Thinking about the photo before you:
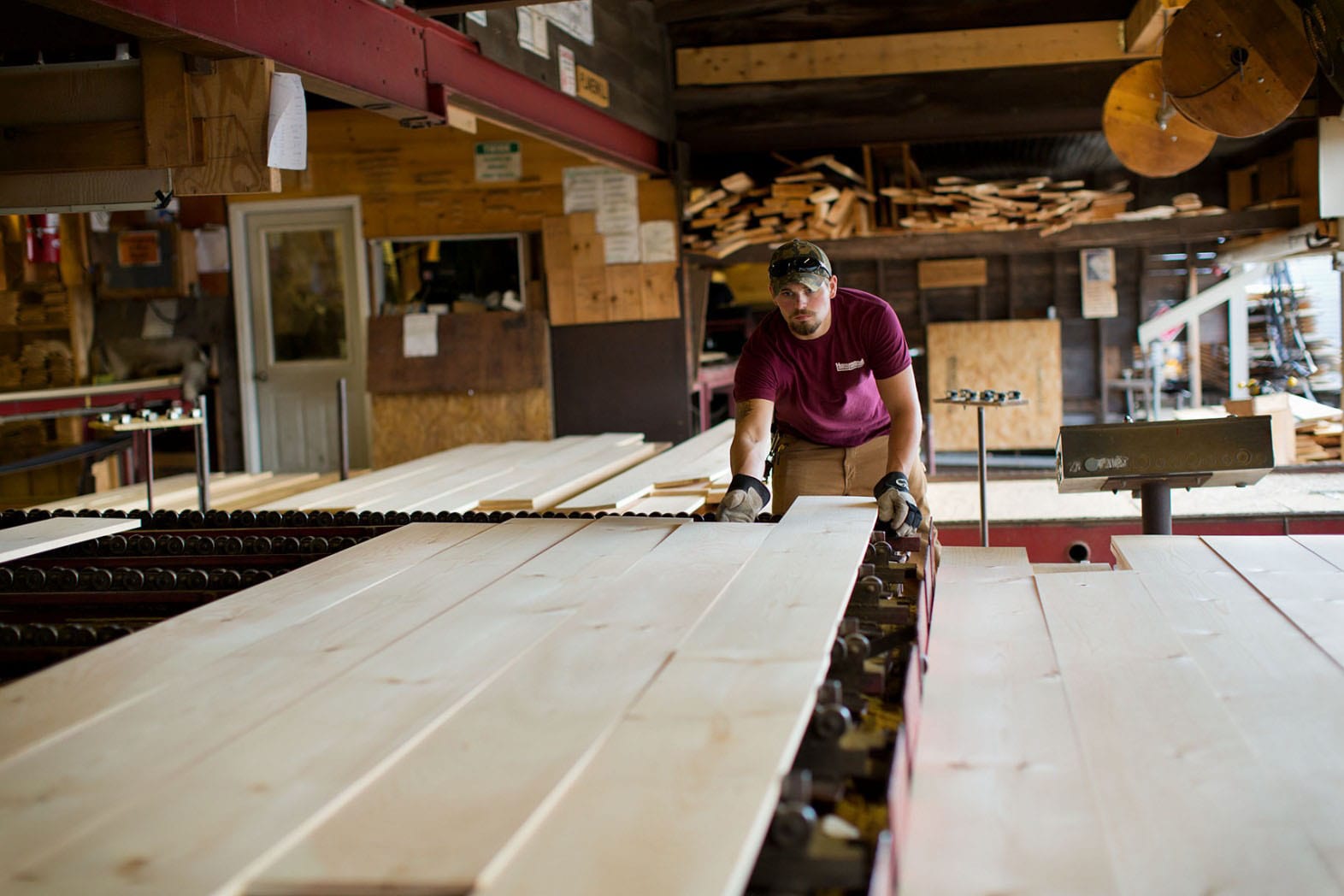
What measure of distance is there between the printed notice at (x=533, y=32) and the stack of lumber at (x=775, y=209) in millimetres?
2368

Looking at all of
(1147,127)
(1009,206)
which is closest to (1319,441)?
(1009,206)

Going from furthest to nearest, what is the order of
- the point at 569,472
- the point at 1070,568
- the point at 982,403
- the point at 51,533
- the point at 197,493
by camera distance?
the point at 197,493 < the point at 569,472 < the point at 982,403 < the point at 1070,568 < the point at 51,533

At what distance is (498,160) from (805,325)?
5150 mm

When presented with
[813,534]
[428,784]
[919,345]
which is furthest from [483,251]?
[428,784]

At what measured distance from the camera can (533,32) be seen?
6.39m

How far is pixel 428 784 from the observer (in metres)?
1.51

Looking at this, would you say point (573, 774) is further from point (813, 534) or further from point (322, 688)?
point (813, 534)

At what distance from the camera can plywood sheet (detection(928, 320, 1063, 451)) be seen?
11242 mm

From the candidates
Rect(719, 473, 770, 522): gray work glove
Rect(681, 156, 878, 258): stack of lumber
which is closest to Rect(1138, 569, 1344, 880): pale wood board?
Rect(719, 473, 770, 522): gray work glove

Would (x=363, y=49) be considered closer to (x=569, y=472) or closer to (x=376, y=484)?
(x=376, y=484)

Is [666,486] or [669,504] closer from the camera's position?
[669,504]

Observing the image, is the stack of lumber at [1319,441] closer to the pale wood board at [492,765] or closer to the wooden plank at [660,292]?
the wooden plank at [660,292]

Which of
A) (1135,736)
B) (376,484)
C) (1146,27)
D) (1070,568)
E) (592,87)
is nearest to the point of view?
(1135,736)

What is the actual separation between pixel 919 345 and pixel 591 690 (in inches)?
394
